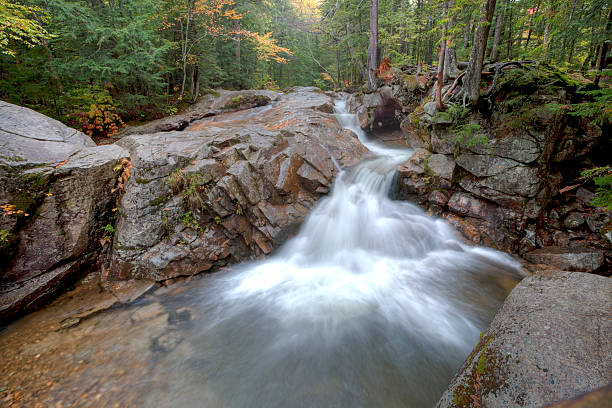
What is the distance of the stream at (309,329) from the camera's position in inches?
125

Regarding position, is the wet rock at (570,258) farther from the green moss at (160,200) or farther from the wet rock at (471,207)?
the green moss at (160,200)

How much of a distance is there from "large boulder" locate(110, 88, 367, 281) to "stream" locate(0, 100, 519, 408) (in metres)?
0.59

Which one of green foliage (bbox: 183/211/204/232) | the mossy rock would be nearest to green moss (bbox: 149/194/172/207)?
green foliage (bbox: 183/211/204/232)

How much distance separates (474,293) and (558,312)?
278 cm

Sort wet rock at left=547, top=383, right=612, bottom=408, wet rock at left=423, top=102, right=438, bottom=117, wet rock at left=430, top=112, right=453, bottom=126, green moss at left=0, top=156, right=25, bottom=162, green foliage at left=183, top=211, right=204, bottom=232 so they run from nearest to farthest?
1. wet rock at left=547, top=383, right=612, bottom=408
2. green moss at left=0, top=156, right=25, bottom=162
3. green foliage at left=183, top=211, right=204, bottom=232
4. wet rock at left=430, top=112, right=453, bottom=126
5. wet rock at left=423, top=102, right=438, bottom=117

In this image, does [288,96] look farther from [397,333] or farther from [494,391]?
[494,391]

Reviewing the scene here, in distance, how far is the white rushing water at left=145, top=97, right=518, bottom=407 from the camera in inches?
127

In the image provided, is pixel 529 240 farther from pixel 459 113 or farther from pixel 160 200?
pixel 160 200

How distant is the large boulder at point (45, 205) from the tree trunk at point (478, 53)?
8.60 m

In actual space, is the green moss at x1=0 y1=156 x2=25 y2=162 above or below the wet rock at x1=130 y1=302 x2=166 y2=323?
above

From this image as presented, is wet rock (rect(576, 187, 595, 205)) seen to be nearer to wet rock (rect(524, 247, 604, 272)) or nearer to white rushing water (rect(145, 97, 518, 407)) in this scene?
wet rock (rect(524, 247, 604, 272))

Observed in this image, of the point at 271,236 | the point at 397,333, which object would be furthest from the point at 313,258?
the point at 397,333

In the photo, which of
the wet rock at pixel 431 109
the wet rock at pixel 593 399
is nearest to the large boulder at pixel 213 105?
the wet rock at pixel 431 109

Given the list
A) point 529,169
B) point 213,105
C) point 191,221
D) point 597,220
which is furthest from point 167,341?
point 213,105
